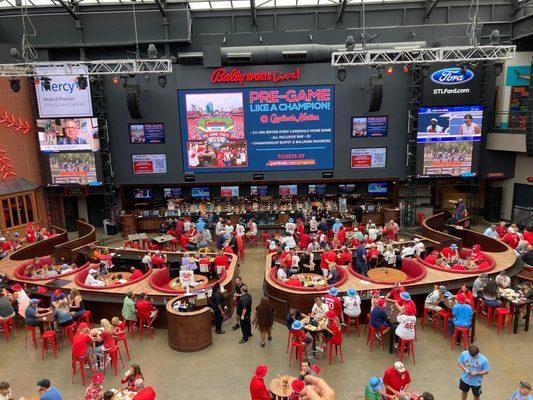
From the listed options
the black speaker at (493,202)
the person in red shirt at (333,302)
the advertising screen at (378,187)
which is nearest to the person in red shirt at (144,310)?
the person in red shirt at (333,302)

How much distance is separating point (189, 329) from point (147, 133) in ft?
41.1

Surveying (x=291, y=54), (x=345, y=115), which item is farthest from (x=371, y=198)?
(x=291, y=54)

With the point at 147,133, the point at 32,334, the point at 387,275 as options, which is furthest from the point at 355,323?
the point at 147,133

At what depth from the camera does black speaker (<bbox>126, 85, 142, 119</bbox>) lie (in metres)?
18.9

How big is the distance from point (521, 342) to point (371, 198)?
11828mm

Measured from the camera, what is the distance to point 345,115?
19844 mm

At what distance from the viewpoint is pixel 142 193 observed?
21.6m

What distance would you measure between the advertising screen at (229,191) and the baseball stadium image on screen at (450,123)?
923 centimetres

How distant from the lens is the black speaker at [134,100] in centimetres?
1889

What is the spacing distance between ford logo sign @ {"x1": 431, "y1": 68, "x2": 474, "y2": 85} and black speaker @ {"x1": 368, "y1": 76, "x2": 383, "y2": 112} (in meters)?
2.72

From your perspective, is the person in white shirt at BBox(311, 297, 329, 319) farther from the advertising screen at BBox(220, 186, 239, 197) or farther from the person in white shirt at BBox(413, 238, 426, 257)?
the advertising screen at BBox(220, 186, 239, 197)

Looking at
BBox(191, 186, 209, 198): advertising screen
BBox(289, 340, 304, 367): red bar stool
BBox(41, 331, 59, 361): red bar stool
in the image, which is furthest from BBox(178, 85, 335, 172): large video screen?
BBox(289, 340, 304, 367): red bar stool

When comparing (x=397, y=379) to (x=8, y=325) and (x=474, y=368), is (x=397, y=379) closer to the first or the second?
(x=474, y=368)

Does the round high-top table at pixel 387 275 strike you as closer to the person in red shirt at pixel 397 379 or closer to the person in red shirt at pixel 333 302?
the person in red shirt at pixel 333 302
